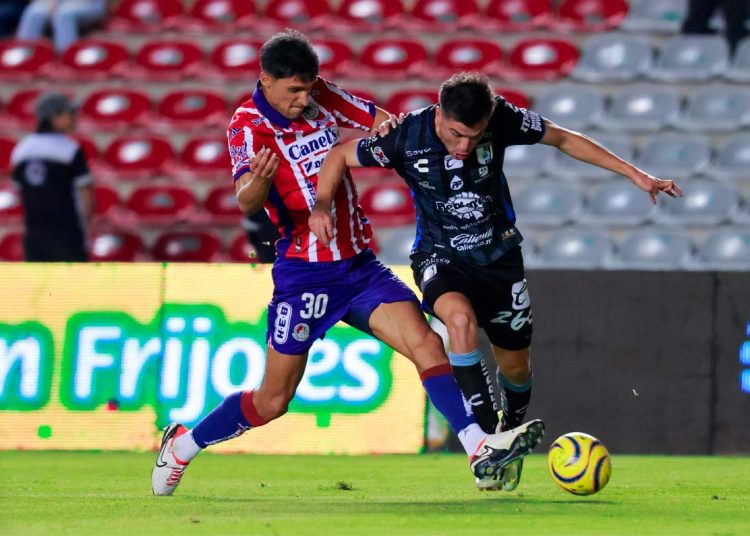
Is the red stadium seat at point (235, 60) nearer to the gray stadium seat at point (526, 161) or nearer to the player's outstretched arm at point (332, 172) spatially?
the gray stadium seat at point (526, 161)

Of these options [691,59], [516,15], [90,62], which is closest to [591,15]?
[516,15]

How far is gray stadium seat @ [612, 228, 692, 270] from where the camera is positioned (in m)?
11.2

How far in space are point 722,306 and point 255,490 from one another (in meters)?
3.55

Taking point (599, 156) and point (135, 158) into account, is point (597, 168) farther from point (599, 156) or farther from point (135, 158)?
point (599, 156)

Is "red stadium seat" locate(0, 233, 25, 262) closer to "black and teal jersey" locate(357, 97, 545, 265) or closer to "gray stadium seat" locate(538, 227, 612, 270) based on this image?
"gray stadium seat" locate(538, 227, 612, 270)

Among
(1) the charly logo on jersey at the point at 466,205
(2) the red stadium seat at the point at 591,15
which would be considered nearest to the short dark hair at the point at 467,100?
(1) the charly logo on jersey at the point at 466,205

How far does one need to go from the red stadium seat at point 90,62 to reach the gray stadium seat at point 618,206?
15.9 feet

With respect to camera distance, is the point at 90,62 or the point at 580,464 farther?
the point at 90,62

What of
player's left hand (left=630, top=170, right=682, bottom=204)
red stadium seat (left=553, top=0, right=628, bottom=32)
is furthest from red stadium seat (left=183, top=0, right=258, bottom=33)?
player's left hand (left=630, top=170, right=682, bottom=204)

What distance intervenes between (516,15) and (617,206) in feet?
8.61

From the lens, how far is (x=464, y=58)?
514 inches

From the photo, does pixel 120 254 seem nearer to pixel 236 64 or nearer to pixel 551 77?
pixel 236 64

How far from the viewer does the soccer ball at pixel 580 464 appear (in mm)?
5555

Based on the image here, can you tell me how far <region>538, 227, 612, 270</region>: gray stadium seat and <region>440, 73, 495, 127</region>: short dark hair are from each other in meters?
5.84
